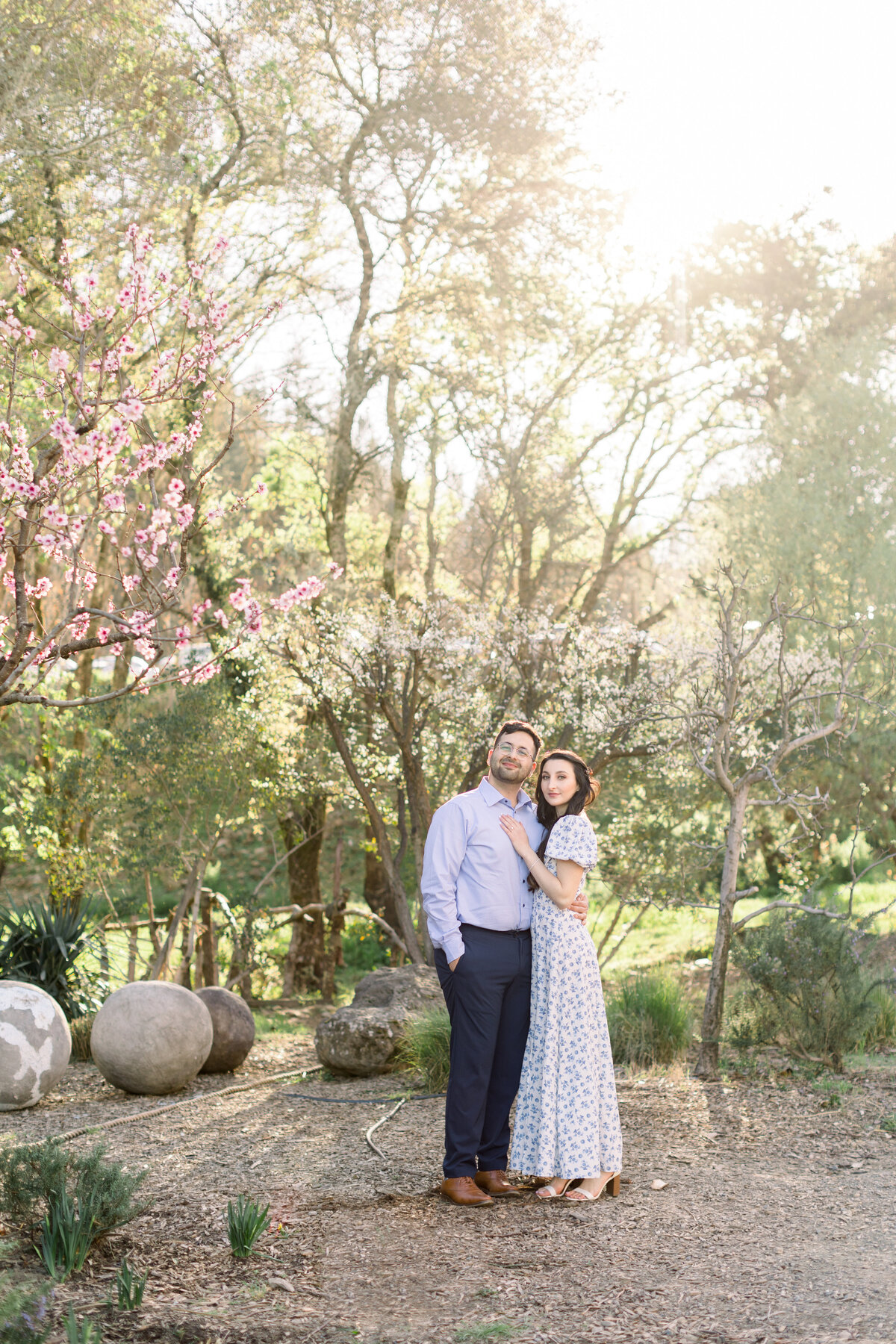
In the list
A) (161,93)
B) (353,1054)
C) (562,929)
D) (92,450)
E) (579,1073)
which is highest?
(161,93)

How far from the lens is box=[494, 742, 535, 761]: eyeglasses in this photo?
428 centimetres

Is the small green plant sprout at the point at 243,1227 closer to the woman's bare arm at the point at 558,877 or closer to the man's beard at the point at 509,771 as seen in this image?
the woman's bare arm at the point at 558,877

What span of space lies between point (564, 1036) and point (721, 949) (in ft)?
9.28

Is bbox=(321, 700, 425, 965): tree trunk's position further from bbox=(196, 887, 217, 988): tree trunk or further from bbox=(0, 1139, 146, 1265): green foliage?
bbox=(0, 1139, 146, 1265): green foliage

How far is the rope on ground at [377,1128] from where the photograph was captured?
5051mm

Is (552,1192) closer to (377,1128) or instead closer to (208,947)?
(377,1128)

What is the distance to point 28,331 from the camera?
4504mm

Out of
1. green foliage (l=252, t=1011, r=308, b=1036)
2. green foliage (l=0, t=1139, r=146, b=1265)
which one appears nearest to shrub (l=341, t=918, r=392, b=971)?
green foliage (l=252, t=1011, r=308, b=1036)

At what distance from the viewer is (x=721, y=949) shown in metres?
6.66

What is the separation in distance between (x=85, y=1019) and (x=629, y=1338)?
6.33 m

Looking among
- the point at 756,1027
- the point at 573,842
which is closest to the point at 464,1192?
the point at 573,842

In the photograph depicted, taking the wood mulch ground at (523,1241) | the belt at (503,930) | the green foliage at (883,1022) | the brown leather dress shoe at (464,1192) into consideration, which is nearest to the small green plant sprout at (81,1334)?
the wood mulch ground at (523,1241)

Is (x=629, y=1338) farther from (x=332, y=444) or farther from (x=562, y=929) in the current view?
(x=332, y=444)

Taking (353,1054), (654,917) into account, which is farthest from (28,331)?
(654,917)
